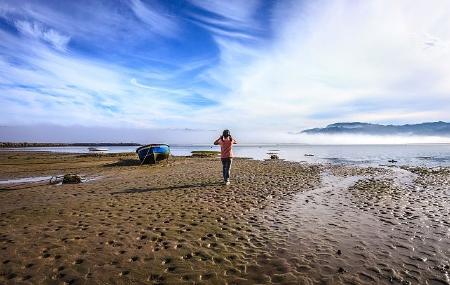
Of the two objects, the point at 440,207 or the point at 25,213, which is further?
the point at 440,207

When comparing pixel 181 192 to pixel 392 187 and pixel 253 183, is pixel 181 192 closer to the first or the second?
pixel 253 183

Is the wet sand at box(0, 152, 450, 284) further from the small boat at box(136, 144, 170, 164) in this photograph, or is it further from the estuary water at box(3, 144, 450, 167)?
the estuary water at box(3, 144, 450, 167)

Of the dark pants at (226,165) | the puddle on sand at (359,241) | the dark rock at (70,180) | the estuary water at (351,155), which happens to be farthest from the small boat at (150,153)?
the puddle on sand at (359,241)

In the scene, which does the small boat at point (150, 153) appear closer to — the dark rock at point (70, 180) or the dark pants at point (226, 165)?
the dark rock at point (70, 180)

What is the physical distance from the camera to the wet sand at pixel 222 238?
680 cm

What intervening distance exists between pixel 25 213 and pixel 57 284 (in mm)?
7181

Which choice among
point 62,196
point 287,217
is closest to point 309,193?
point 287,217

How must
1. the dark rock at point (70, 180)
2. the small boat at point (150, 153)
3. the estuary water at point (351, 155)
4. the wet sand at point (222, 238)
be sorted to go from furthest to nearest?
1. the estuary water at point (351, 155)
2. the small boat at point (150, 153)
3. the dark rock at point (70, 180)
4. the wet sand at point (222, 238)

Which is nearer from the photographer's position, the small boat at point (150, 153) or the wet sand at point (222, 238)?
the wet sand at point (222, 238)

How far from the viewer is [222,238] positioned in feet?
30.1

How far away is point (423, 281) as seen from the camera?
6480mm

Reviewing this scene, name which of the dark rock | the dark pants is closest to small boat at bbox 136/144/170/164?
the dark rock

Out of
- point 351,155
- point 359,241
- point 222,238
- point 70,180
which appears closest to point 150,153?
point 70,180

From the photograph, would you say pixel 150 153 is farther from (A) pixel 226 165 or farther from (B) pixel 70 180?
(A) pixel 226 165
